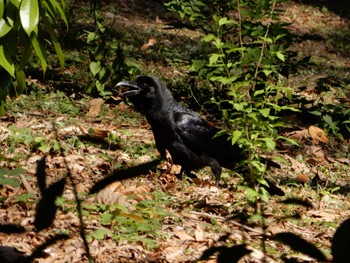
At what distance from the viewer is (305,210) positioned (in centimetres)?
434

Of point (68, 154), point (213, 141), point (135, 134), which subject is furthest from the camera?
point (135, 134)

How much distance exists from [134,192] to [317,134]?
10.7ft

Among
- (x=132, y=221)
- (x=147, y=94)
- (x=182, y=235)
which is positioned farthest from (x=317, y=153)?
(x=132, y=221)

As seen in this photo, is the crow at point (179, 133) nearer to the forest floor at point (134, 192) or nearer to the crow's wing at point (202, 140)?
the crow's wing at point (202, 140)

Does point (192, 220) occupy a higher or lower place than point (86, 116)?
higher

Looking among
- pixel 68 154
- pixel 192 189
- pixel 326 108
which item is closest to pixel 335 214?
pixel 192 189

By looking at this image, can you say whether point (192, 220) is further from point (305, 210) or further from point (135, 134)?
point (135, 134)

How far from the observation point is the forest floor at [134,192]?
2953mm

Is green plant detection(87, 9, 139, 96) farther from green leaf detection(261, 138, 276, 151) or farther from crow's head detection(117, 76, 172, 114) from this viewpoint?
green leaf detection(261, 138, 276, 151)

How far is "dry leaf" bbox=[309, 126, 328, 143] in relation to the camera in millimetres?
6480

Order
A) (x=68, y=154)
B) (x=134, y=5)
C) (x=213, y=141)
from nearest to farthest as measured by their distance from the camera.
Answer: (x=68, y=154) < (x=213, y=141) < (x=134, y=5)

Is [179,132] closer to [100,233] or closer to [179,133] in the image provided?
[179,133]

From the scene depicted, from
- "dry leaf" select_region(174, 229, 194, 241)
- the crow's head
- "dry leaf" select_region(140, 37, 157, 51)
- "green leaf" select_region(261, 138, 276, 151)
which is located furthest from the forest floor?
"dry leaf" select_region(140, 37, 157, 51)

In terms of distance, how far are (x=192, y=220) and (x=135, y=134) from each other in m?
2.32
